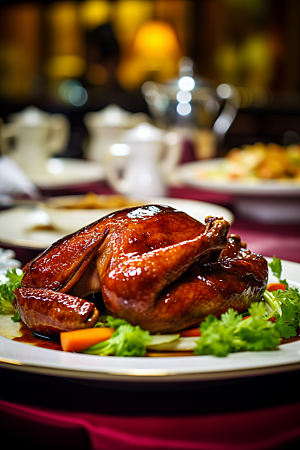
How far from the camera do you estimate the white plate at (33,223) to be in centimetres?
155

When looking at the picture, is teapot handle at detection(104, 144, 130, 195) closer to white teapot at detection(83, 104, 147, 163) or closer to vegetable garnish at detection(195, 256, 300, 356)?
white teapot at detection(83, 104, 147, 163)

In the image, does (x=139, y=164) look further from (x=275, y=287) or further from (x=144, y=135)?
(x=275, y=287)

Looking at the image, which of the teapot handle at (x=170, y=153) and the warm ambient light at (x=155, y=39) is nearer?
the teapot handle at (x=170, y=153)

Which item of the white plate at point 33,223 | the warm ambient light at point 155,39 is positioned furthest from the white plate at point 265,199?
the warm ambient light at point 155,39

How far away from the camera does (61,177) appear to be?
9.56ft

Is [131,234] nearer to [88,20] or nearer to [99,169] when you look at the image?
[99,169]

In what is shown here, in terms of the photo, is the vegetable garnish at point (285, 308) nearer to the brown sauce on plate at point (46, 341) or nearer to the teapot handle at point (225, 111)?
the brown sauce on plate at point (46, 341)

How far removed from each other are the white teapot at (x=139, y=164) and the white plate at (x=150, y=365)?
1856 mm

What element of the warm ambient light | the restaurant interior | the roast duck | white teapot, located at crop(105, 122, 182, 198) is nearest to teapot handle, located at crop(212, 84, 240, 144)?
the restaurant interior

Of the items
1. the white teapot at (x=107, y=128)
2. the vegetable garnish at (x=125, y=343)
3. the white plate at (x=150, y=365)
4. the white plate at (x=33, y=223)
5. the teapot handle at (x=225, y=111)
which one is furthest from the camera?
the teapot handle at (x=225, y=111)

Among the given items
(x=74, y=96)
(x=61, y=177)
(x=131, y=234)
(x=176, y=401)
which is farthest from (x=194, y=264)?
(x=74, y=96)

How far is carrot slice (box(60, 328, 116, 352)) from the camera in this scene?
849mm

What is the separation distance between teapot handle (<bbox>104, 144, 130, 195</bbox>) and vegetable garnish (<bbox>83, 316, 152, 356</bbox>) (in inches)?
70.0

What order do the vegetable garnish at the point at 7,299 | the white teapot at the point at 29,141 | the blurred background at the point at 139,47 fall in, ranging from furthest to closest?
the blurred background at the point at 139,47 → the white teapot at the point at 29,141 → the vegetable garnish at the point at 7,299
